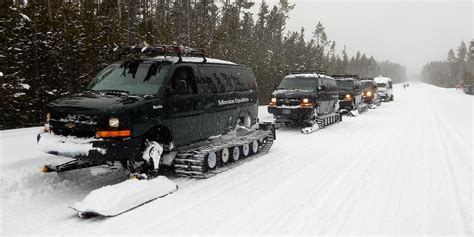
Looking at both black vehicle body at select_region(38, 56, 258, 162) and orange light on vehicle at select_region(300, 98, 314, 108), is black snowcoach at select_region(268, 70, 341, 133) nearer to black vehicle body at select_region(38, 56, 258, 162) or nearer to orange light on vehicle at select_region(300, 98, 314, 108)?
orange light on vehicle at select_region(300, 98, 314, 108)

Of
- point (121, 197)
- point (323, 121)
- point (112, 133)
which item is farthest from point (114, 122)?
point (323, 121)

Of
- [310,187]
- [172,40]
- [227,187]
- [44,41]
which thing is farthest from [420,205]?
[172,40]

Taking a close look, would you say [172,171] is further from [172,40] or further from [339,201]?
[172,40]

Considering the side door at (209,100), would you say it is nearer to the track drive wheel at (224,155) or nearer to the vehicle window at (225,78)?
the vehicle window at (225,78)

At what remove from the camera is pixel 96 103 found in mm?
6562

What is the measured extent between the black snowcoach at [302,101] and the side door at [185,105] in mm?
7002

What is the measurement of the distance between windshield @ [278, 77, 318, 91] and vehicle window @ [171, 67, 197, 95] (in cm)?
823

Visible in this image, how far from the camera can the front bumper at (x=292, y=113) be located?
15070 millimetres

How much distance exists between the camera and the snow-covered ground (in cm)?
530

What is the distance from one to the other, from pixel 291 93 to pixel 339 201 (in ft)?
30.5

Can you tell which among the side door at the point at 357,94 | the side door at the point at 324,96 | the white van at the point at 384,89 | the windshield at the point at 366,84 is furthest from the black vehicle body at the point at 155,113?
the white van at the point at 384,89

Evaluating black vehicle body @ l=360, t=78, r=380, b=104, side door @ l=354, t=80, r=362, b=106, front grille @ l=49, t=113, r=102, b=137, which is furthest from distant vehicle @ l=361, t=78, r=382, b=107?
front grille @ l=49, t=113, r=102, b=137

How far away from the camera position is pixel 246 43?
4109 cm

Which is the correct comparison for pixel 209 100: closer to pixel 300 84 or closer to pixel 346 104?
pixel 300 84
